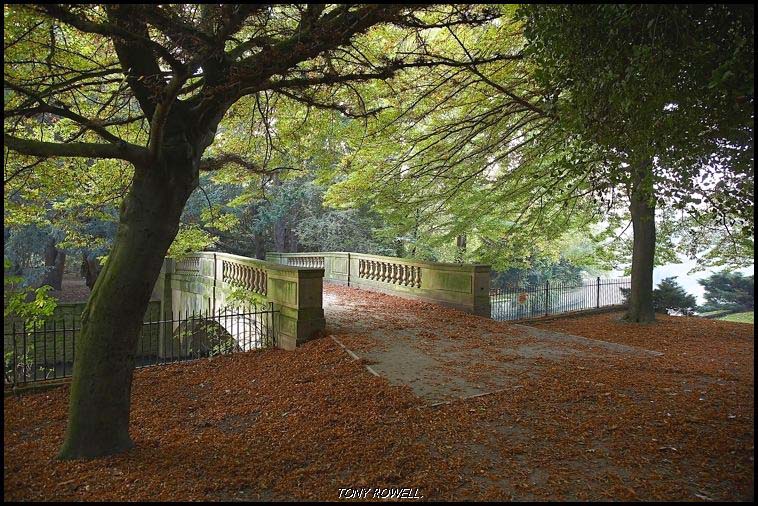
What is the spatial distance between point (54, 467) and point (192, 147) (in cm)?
321

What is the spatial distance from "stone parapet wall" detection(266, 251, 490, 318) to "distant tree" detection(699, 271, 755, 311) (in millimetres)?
16559

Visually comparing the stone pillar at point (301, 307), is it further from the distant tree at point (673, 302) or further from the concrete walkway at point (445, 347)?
the distant tree at point (673, 302)

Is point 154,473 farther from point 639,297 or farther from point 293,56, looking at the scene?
point 639,297

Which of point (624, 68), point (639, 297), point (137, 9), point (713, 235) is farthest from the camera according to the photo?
point (713, 235)

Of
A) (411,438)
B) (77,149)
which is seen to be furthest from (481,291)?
(77,149)

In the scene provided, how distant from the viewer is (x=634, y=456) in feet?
12.9

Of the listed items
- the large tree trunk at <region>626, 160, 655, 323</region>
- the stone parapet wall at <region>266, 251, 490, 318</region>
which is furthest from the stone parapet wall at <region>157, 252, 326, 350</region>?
the large tree trunk at <region>626, 160, 655, 323</region>

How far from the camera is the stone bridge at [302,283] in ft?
30.2

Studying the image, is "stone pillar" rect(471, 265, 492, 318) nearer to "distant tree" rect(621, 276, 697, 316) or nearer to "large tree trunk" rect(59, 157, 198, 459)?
"large tree trunk" rect(59, 157, 198, 459)

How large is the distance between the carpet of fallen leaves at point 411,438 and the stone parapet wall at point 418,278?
160 inches

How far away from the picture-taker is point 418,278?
13.4m

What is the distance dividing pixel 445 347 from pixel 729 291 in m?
21.7

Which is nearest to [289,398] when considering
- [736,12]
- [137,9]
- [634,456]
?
[634,456]

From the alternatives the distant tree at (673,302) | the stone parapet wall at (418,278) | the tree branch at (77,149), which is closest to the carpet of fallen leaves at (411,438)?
the tree branch at (77,149)
